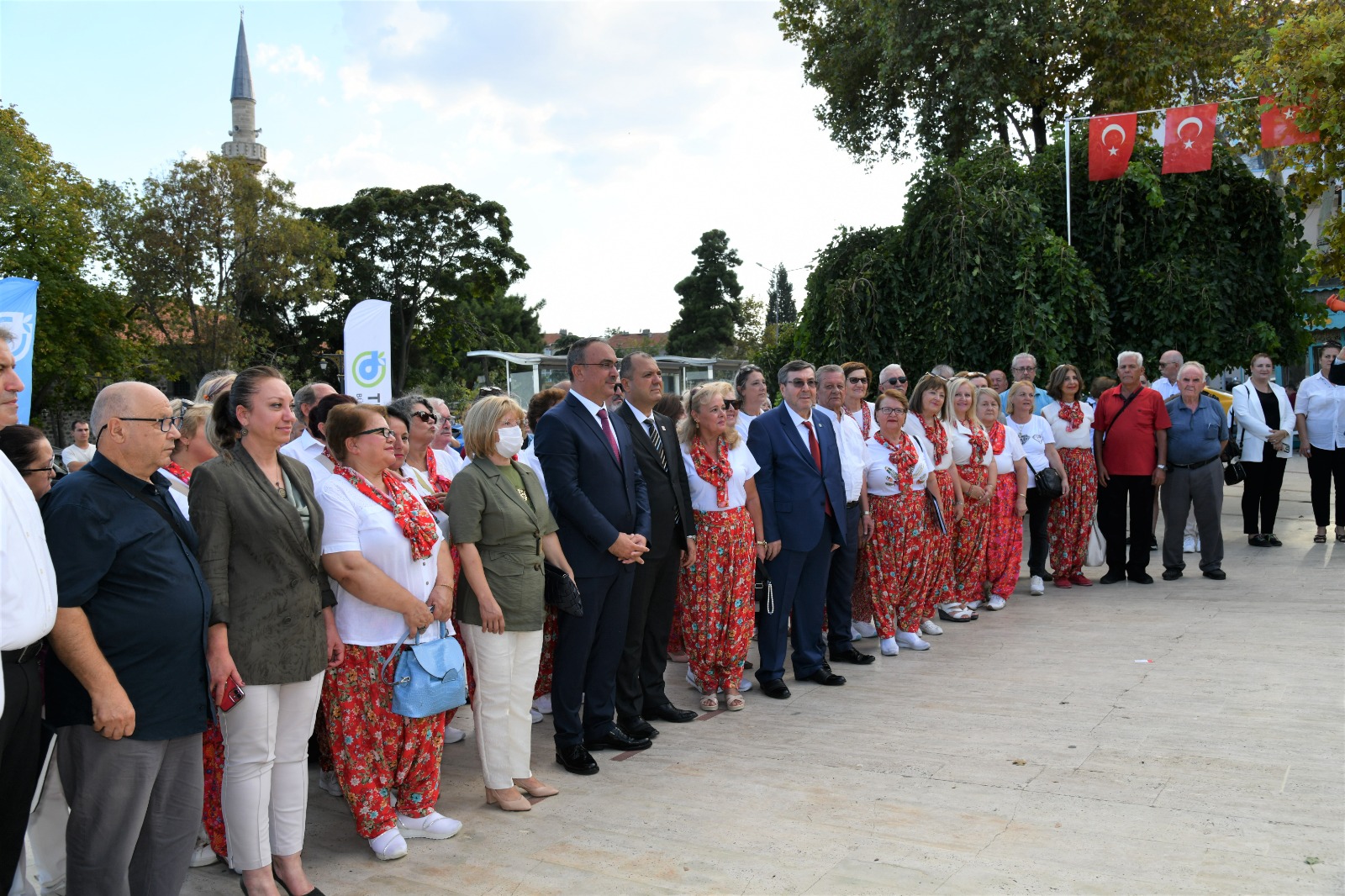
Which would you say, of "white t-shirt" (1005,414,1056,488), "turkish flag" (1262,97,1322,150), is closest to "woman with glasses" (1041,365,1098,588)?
"white t-shirt" (1005,414,1056,488)

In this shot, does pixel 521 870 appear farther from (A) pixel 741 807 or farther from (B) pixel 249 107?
(B) pixel 249 107

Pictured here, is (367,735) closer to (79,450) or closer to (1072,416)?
(1072,416)

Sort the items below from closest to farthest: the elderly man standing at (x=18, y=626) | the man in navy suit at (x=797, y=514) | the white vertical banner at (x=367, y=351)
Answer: the elderly man standing at (x=18, y=626)
the man in navy suit at (x=797, y=514)
the white vertical banner at (x=367, y=351)

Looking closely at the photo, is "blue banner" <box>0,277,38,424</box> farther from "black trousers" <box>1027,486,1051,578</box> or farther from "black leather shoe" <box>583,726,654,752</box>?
"black trousers" <box>1027,486,1051,578</box>

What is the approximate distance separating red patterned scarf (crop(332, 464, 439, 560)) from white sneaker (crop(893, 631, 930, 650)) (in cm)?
385

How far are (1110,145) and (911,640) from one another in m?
8.00

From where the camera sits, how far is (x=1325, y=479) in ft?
33.3

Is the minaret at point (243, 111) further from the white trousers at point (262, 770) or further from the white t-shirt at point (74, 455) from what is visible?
the white trousers at point (262, 770)

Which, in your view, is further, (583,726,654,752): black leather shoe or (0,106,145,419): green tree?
(0,106,145,419): green tree

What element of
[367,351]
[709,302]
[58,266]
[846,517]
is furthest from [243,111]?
[846,517]

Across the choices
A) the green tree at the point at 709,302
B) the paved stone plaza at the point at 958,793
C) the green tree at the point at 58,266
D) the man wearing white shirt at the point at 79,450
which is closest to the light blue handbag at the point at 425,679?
the paved stone plaza at the point at 958,793

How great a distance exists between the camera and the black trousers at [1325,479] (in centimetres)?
1013

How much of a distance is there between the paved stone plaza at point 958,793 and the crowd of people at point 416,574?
24cm

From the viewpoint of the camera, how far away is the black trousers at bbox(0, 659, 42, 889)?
8.98ft
